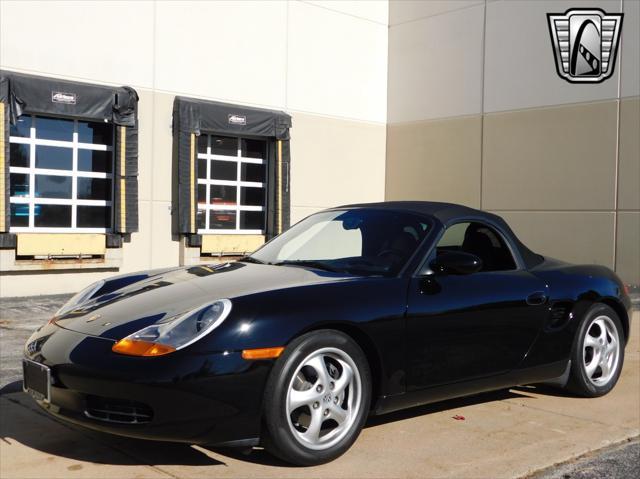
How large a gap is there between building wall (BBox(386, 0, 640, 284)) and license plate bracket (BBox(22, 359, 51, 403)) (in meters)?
11.0

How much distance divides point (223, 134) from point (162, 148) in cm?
132

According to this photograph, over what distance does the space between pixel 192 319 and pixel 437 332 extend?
140 centimetres

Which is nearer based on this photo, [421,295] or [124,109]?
[421,295]

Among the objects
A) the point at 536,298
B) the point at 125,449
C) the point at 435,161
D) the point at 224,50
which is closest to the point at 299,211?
the point at 435,161

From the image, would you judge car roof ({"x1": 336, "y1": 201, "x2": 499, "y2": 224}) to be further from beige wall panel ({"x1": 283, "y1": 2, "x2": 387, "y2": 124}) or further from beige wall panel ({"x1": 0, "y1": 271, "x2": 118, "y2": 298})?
beige wall panel ({"x1": 283, "y1": 2, "x2": 387, "y2": 124})

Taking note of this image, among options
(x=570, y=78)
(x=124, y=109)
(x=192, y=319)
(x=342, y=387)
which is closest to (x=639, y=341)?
(x=342, y=387)

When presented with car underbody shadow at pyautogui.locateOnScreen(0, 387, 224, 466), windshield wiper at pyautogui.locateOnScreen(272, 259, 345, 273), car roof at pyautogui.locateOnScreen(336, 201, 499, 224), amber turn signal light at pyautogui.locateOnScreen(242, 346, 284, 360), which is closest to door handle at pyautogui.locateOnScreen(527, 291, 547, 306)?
car roof at pyautogui.locateOnScreen(336, 201, 499, 224)

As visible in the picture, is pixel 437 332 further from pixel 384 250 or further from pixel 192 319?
pixel 192 319

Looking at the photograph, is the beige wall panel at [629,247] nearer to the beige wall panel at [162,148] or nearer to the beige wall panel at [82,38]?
the beige wall panel at [162,148]

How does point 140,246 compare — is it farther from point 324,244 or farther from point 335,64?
point 324,244

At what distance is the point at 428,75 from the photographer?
1551 centimetres

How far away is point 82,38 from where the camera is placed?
11.6 m

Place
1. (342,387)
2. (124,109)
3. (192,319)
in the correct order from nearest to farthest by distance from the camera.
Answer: (192,319) < (342,387) < (124,109)

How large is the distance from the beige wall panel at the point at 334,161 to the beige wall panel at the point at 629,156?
509 centimetres
